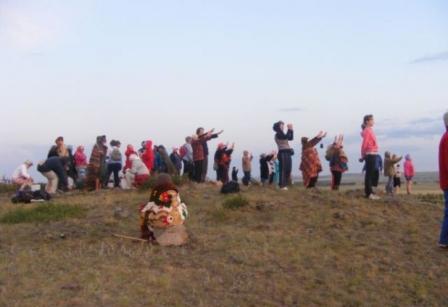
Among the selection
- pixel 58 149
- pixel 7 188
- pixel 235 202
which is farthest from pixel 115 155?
pixel 235 202

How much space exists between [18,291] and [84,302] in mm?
980

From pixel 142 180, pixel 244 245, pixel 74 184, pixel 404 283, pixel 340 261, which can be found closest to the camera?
pixel 404 283

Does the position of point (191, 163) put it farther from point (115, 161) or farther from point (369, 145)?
point (369, 145)

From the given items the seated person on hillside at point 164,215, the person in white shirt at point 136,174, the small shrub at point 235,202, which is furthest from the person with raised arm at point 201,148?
the seated person on hillside at point 164,215

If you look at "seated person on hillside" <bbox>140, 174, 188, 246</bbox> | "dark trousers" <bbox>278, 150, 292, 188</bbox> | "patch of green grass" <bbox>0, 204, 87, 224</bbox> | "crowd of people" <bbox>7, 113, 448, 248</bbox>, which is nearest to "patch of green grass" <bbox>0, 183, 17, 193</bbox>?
"crowd of people" <bbox>7, 113, 448, 248</bbox>

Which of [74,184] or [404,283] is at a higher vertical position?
[74,184]

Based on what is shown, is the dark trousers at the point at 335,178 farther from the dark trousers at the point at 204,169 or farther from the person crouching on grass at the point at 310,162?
the dark trousers at the point at 204,169

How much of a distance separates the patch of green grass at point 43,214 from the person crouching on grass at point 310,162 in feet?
20.0

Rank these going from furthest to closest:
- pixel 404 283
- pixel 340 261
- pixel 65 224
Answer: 1. pixel 65 224
2. pixel 340 261
3. pixel 404 283

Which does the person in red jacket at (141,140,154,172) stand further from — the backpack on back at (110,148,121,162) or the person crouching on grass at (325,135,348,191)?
the person crouching on grass at (325,135,348,191)

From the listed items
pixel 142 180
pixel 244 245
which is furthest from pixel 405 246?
pixel 142 180

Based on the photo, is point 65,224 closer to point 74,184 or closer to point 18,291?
point 18,291

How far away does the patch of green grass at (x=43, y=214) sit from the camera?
12.9 meters

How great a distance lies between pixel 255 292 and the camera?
331 inches
